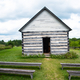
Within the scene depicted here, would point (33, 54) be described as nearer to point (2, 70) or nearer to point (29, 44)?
point (29, 44)

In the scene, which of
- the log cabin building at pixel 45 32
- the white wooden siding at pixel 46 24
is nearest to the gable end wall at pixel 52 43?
the log cabin building at pixel 45 32

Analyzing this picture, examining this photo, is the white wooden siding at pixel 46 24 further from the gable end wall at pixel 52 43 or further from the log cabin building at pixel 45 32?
the gable end wall at pixel 52 43

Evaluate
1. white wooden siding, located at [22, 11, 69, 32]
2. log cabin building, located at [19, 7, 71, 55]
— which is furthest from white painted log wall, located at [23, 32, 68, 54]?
white wooden siding, located at [22, 11, 69, 32]

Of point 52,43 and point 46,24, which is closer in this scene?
point 46,24

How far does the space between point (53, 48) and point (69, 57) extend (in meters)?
2.50

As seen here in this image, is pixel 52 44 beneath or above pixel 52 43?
beneath

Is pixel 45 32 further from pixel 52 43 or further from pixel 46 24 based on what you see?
pixel 52 43

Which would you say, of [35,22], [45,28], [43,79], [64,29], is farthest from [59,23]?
[43,79]

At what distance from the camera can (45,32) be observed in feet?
41.5

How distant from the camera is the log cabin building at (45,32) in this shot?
12562 mm

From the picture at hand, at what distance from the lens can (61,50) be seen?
41.3ft

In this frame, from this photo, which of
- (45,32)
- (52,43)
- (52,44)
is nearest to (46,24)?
(45,32)

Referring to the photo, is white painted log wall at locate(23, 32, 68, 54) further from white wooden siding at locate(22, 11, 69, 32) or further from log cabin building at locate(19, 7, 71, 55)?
white wooden siding at locate(22, 11, 69, 32)

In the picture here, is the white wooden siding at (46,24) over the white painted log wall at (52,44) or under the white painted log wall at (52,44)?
over
